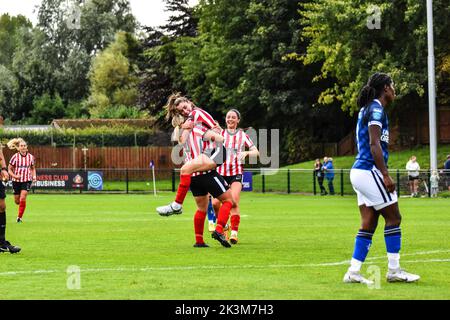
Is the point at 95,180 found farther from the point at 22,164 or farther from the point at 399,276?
the point at 399,276

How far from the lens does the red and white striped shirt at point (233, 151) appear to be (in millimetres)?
20188

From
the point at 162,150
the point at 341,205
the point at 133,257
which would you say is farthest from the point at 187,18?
the point at 133,257

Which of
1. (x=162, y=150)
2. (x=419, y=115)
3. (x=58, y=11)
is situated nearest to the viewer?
(x=419, y=115)

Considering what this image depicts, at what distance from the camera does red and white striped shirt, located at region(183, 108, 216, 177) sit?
17328mm

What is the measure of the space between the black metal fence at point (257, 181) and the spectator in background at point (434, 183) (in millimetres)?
410

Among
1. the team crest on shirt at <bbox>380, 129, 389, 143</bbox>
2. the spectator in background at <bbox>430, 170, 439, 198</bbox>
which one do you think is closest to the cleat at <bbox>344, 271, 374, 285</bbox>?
the team crest on shirt at <bbox>380, 129, 389, 143</bbox>

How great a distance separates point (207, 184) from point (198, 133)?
817mm

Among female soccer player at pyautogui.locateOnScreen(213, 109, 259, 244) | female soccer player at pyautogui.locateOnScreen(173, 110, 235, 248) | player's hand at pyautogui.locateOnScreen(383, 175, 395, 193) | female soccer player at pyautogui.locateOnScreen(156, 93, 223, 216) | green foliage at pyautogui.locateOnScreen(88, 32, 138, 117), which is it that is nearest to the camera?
player's hand at pyautogui.locateOnScreen(383, 175, 395, 193)

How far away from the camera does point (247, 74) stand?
66.2 metres

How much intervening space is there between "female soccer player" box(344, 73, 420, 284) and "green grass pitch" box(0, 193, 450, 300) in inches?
11.7

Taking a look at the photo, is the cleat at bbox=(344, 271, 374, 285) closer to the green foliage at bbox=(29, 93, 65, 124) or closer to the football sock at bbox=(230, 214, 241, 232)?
the football sock at bbox=(230, 214, 241, 232)

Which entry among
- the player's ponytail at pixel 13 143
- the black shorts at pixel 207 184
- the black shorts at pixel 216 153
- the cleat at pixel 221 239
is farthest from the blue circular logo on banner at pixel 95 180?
the black shorts at pixel 207 184
